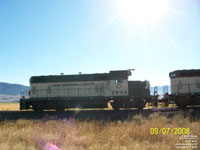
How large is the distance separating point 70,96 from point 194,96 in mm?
11938

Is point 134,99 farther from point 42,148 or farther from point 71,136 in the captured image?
point 42,148

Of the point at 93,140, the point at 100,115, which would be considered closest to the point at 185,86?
the point at 100,115

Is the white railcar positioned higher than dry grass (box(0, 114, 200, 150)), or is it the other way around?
the white railcar
